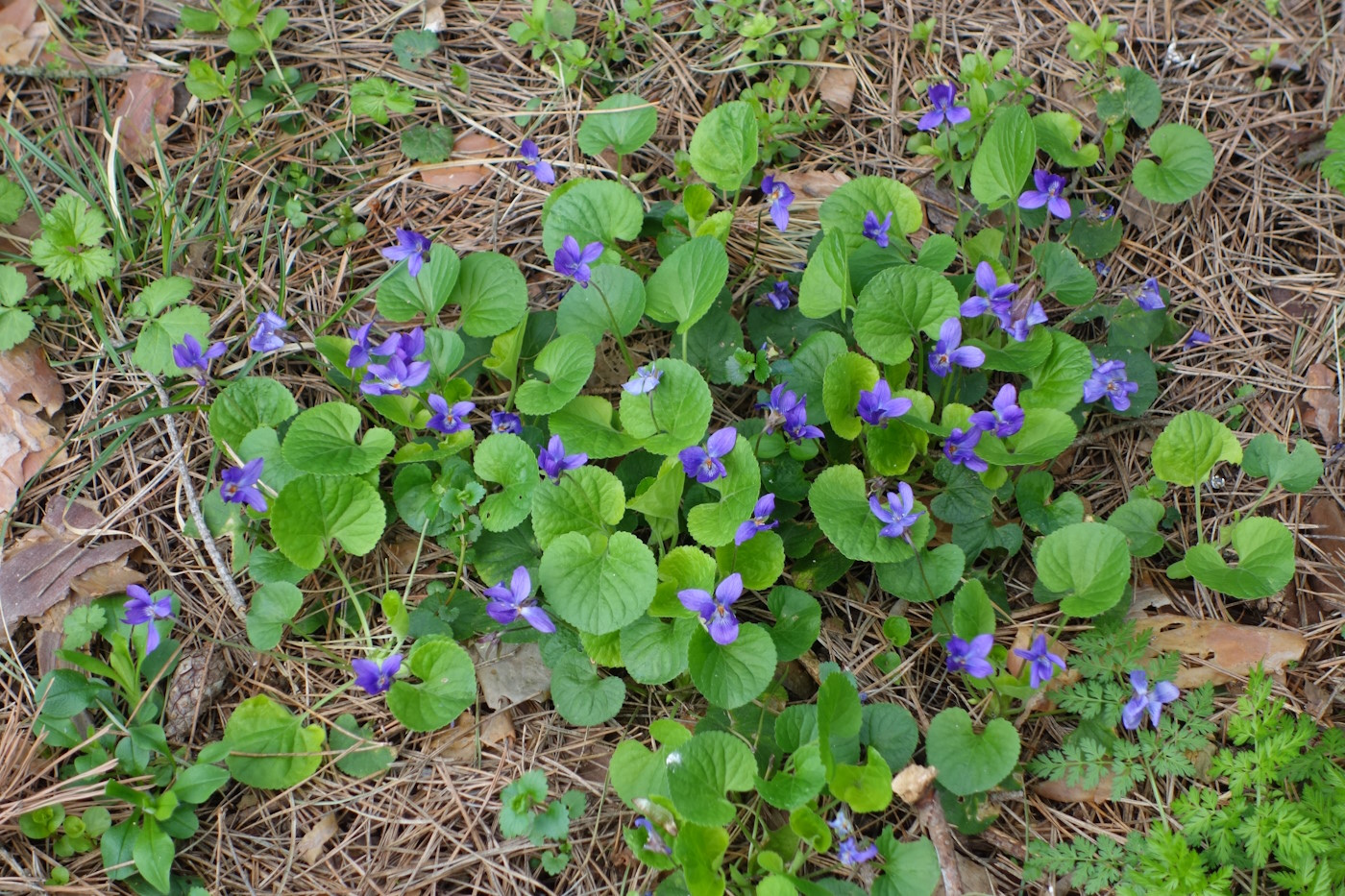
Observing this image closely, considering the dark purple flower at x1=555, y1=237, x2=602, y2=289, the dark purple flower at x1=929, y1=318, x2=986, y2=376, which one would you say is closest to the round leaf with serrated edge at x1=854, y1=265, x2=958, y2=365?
the dark purple flower at x1=929, y1=318, x2=986, y2=376

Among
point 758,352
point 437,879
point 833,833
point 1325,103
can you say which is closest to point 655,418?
point 758,352

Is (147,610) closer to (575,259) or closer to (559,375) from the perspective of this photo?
(559,375)

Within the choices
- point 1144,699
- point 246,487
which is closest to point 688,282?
point 246,487

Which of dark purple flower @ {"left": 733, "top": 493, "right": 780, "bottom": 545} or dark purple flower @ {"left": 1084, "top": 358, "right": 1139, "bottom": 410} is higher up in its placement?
dark purple flower @ {"left": 733, "top": 493, "right": 780, "bottom": 545}

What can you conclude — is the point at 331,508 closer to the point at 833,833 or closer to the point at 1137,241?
the point at 833,833

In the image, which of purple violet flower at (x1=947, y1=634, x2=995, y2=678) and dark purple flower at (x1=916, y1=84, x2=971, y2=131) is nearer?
purple violet flower at (x1=947, y1=634, x2=995, y2=678)

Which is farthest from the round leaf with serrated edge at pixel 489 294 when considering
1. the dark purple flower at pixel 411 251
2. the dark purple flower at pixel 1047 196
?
the dark purple flower at pixel 1047 196

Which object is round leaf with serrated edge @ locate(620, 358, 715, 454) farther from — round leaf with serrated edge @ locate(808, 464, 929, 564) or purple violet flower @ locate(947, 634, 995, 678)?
purple violet flower @ locate(947, 634, 995, 678)
